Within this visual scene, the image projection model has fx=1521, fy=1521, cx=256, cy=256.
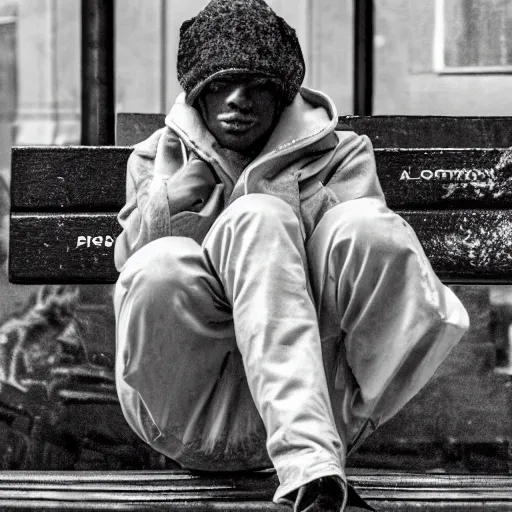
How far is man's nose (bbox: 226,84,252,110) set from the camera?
2.87m

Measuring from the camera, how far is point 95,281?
3875mm

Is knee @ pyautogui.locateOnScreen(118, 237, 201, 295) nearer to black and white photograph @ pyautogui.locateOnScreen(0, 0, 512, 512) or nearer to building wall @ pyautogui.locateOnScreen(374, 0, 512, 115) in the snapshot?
black and white photograph @ pyautogui.locateOnScreen(0, 0, 512, 512)

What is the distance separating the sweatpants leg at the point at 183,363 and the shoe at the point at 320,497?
0.44m

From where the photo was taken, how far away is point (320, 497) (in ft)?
7.99

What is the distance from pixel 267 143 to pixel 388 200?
0.95m

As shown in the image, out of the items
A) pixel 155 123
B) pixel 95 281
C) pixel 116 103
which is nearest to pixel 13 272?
pixel 95 281

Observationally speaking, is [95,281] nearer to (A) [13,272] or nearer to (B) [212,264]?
(A) [13,272]

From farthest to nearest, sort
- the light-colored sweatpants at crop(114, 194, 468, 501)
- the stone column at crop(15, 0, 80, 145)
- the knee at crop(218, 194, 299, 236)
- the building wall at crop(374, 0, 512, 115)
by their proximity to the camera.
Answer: the stone column at crop(15, 0, 80, 145), the building wall at crop(374, 0, 512, 115), the knee at crop(218, 194, 299, 236), the light-colored sweatpants at crop(114, 194, 468, 501)

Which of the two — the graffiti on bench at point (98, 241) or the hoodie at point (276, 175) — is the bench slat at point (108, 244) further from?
the hoodie at point (276, 175)

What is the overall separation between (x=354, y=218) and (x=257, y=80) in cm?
34

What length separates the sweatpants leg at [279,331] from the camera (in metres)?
2.49

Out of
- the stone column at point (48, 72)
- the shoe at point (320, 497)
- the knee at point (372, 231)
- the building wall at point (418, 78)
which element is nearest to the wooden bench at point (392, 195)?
the building wall at point (418, 78)

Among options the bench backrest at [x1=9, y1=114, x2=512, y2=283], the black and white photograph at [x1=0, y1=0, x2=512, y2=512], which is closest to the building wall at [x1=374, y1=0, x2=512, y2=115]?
the black and white photograph at [x1=0, y1=0, x2=512, y2=512]

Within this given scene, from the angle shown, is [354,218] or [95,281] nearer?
[354,218]
